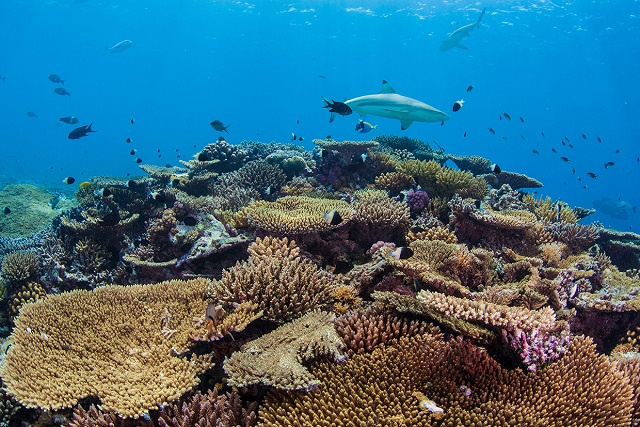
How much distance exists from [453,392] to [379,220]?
337 centimetres

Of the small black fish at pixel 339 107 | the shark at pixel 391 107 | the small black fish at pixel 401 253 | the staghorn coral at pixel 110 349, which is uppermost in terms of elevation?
the small black fish at pixel 339 107

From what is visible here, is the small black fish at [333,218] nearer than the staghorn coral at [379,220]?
Yes

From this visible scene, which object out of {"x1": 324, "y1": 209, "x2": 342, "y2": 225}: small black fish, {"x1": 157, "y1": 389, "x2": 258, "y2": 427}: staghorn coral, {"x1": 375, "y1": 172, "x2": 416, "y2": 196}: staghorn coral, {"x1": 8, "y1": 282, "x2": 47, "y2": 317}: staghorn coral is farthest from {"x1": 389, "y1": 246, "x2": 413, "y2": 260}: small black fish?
{"x1": 8, "y1": 282, "x2": 47, "y2": 317}: staghorn coral

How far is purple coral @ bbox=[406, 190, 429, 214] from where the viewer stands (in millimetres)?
7586

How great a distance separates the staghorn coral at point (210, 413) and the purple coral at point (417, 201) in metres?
5.24

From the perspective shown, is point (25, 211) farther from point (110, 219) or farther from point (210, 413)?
point (210, 413)

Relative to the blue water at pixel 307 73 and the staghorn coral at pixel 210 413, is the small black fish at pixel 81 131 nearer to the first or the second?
the staghorn coral at pixel 210 413

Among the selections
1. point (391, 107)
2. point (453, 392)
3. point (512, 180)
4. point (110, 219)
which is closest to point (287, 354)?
point (453, 392)

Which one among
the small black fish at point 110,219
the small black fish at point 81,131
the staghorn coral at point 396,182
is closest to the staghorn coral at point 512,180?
the staghorn coral at point 396,182

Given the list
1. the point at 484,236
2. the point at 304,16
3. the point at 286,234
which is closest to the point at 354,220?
the point at 286,234

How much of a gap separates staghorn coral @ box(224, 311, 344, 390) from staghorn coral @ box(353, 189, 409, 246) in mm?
2527

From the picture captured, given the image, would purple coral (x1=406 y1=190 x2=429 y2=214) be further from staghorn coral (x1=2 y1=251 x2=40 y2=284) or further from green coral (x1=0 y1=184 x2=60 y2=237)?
green coral (x1=0 y1=184 x2=60 y2=237)

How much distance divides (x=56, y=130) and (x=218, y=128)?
194m

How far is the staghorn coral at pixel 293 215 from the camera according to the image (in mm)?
5934
